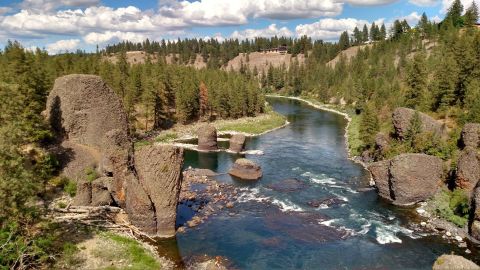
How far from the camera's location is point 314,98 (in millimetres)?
183375

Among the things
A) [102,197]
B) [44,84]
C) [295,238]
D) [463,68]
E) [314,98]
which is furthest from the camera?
[314,98]

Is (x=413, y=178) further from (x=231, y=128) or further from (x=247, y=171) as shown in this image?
(x=231, y=128)

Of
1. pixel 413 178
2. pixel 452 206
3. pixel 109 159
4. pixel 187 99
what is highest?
pixel 187 99

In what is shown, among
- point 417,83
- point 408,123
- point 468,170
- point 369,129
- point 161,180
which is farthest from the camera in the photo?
point 417,83

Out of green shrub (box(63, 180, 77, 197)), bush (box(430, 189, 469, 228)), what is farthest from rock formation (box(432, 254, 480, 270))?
green shrub (box(63, 180, 77, 197))

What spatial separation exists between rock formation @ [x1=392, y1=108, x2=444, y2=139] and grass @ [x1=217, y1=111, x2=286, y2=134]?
4336 cm

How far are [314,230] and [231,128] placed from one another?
220ft

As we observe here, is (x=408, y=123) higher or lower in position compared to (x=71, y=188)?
higher

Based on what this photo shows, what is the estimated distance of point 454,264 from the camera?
1029 inches

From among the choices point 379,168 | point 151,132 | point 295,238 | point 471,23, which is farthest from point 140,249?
point 471,23

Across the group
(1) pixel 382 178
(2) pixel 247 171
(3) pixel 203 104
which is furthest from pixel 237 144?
(3) pixel 203 104

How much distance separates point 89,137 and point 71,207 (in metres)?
15.8

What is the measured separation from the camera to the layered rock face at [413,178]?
153 feet

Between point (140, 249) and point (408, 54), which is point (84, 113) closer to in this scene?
point (140, 249)
